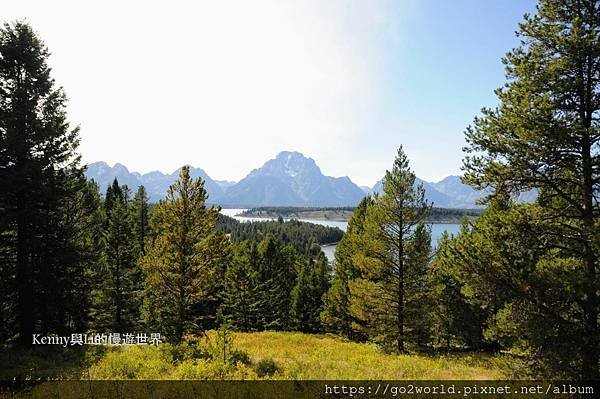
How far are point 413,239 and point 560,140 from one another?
1277 cm

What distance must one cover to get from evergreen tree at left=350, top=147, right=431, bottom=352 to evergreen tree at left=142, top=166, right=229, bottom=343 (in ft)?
31.0

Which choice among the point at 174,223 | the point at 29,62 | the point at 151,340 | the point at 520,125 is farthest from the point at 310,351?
the point at 29,62

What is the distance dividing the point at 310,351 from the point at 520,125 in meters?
16.0

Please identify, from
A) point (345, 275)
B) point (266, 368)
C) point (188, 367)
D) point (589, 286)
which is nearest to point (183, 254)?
point (188, 367)

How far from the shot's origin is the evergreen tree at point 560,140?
28.5ft

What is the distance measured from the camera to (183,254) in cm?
1719

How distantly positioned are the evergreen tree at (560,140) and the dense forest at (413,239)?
4cm

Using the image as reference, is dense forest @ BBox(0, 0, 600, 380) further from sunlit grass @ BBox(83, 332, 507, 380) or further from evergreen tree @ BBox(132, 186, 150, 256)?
evergreen tree @ BBox(132, 186, 150, 256)

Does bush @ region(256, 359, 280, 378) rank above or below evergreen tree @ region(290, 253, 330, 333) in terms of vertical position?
above

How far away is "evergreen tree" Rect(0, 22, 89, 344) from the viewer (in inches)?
598

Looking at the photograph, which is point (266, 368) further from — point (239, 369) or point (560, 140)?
point (560, 140)

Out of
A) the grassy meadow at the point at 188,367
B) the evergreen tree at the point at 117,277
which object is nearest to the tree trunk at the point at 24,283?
the grassy meadow at the point at 188,367

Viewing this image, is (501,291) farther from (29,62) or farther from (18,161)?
(29,62)

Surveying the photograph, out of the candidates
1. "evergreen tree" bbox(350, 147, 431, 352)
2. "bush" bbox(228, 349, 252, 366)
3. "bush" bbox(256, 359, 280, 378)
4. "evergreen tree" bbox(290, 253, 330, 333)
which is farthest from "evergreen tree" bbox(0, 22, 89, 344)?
"evergreen tree" bbox(290, 253, 330, 333)
